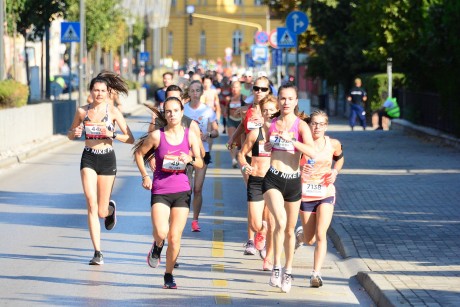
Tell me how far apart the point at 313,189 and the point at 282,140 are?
2.28ft

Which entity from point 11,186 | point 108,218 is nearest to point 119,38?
point 11,186

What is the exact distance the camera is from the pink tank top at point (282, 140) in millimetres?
10711

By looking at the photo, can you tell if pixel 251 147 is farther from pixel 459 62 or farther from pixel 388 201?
pixel 459 62

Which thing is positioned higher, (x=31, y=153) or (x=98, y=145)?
(x=98, y=145)

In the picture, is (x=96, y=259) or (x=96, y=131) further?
(x=96, y=131)

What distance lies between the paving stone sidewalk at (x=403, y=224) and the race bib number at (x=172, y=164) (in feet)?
6.19

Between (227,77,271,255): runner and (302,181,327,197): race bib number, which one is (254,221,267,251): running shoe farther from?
(302,181,327,197): race bib number

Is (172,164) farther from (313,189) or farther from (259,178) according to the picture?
(259,178)

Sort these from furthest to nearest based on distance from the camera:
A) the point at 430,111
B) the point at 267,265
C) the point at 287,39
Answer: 1. the point at 430,111
2. the point at 287,39
3. the point at 267,265

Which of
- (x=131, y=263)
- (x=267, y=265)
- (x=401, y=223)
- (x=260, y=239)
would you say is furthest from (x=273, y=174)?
(x=401, y=223)

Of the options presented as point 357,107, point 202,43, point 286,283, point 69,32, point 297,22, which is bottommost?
point 357,107

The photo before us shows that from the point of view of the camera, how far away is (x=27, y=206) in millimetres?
18312

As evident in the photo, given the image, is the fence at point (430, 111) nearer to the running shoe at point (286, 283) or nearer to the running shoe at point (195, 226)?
the running shoe at point (195, 226)

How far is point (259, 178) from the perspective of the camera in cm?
1248
